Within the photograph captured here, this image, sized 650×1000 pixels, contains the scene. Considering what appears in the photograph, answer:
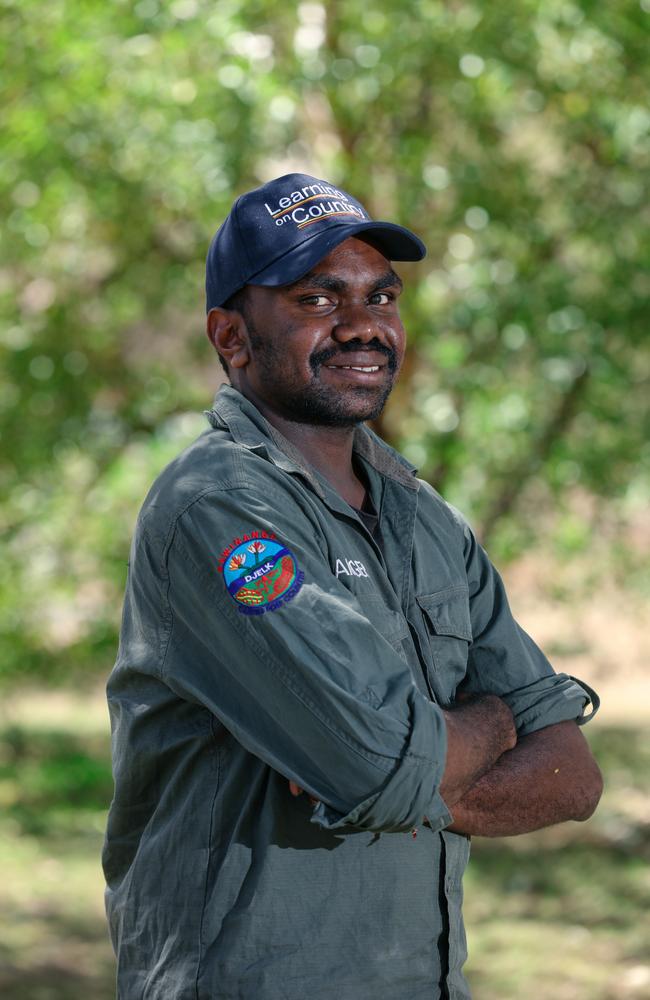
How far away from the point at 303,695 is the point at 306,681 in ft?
0.07

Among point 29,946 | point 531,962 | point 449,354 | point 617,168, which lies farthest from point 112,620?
point 617,168

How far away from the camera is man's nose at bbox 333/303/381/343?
2596mm

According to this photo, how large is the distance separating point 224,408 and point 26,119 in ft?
11.7

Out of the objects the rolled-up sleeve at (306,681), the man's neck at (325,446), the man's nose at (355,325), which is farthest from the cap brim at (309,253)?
the rolled-up sleeve at (306,681)

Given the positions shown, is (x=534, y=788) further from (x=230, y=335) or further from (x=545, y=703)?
(x=230, y=335)

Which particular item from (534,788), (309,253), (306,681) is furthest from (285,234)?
(534,788)

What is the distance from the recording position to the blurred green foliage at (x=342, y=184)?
19.9 ft

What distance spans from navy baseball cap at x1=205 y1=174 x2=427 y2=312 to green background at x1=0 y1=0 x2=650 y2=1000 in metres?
3.38

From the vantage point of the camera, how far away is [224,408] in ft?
8.39

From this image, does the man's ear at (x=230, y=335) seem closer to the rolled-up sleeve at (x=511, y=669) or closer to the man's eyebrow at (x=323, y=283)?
the man's eyebrow at (x=323, y=283)

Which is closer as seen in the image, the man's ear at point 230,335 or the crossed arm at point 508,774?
the crossed arm at point 508,774

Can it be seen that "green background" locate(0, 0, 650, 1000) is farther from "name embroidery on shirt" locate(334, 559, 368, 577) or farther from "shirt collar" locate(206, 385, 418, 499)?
"name embroidery on shirt" locate(334, 559, 368, 577)

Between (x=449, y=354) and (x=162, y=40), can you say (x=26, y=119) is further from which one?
(x=449, y=354)

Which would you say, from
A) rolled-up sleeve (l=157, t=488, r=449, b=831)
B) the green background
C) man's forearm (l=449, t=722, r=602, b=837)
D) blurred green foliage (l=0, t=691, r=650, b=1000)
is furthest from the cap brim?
blurred green foliage (l=0, t=691, r=650, b=1000)
